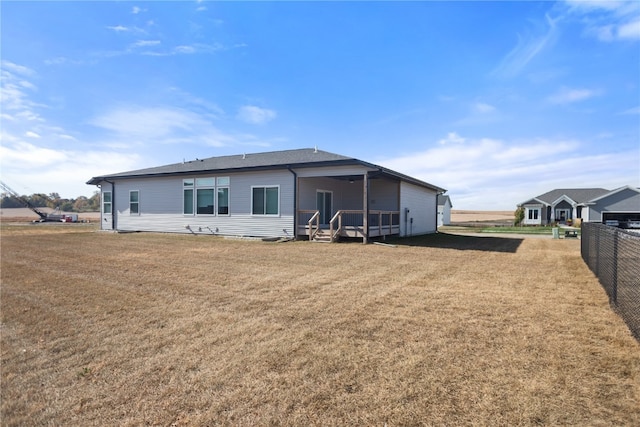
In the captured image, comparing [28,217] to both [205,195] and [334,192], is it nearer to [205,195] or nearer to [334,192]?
[205,195]

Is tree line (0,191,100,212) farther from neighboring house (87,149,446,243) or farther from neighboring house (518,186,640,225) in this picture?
neighboring house (518,186,640,225)

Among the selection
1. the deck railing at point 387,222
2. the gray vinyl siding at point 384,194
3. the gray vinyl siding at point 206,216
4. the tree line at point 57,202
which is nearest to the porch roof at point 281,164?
the gray vinyl siding at point 206,216

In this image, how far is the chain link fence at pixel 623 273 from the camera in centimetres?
381

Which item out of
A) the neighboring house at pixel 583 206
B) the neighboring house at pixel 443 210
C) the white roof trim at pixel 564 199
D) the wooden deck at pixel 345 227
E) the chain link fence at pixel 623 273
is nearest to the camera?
the chain link fence at pixel 623 273

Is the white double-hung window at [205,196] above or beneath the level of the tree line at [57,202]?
beneath

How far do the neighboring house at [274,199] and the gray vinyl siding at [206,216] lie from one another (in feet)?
0.14

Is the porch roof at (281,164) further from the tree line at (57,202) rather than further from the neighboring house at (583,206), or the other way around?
the tree line at (57,202)

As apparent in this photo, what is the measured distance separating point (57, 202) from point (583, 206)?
353 ft

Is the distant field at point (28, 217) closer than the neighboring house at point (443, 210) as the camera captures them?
No

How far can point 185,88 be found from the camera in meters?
13.1

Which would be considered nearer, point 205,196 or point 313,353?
point 313,353

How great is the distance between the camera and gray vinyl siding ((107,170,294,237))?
562 inches

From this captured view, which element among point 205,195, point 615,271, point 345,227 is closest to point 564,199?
point 345,227

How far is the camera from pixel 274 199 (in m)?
14.5
